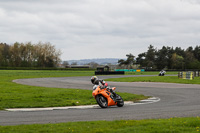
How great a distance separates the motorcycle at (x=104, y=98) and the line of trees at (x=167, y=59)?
132 m

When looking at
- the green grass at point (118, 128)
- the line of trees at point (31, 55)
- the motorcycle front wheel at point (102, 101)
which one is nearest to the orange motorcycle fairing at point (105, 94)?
the motorcycle front wheel at point (102, 101)

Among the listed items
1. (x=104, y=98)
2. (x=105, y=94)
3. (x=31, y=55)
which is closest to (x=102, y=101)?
(x=104, y=98)

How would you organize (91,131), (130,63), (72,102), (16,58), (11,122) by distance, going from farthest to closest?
(130,63)
(16,58)
(72,102)
(11,122)
(91,131)

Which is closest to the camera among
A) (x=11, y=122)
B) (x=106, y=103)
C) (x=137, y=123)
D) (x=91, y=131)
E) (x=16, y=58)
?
(x=91, y=131)

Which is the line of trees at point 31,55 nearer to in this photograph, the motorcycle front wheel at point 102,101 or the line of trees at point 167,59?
the line of trees at point 167,59

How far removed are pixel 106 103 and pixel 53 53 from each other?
126875 mm

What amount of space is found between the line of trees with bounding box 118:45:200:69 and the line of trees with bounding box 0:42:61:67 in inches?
1839

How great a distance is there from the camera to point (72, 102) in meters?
17.3

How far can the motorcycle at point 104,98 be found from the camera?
15.1 m

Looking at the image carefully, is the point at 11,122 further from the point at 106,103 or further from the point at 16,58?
the point at 16,58

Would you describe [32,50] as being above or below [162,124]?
above

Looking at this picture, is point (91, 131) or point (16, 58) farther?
point (16, 58)

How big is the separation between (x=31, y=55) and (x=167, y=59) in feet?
217

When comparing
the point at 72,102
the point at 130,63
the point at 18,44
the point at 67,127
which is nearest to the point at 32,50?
the point at 18,44
